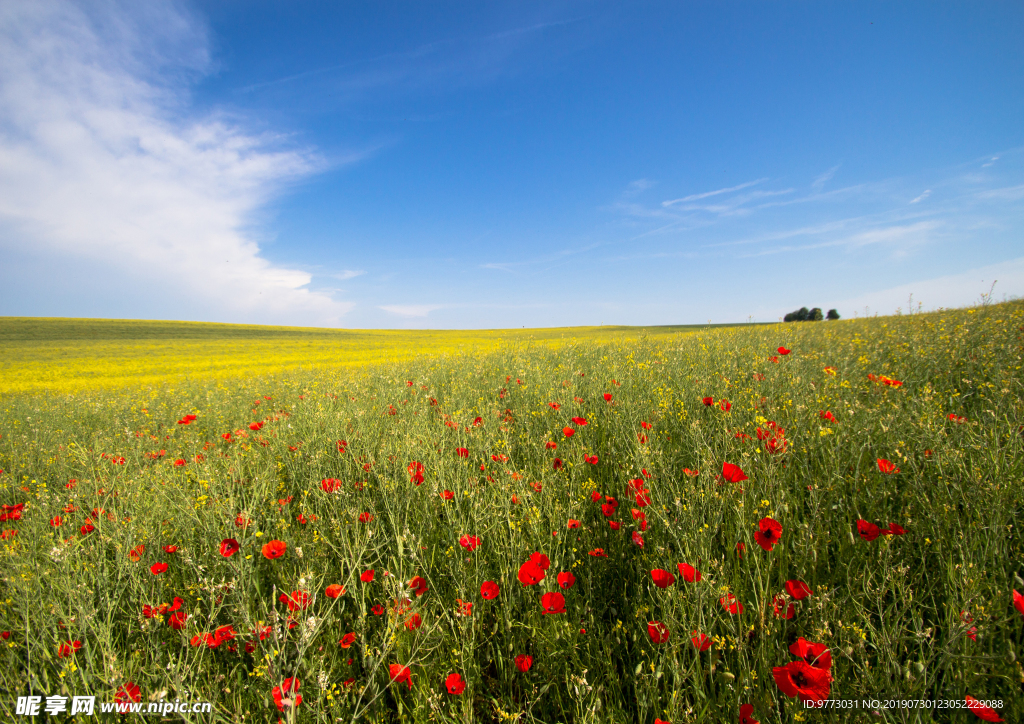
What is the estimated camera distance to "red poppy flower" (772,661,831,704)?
0.88 meters

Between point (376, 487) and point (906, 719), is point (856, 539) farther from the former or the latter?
point (376, 487)

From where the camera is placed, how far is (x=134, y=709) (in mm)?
1078

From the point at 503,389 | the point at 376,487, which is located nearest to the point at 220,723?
the point at 376,487

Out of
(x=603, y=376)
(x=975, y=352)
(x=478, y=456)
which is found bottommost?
(x=478, y=456)

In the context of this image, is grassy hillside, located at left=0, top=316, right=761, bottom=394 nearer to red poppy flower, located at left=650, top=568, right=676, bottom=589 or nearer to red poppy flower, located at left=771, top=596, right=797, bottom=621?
red poppy flower, located at left=771, top=596, right=797, bottom=621

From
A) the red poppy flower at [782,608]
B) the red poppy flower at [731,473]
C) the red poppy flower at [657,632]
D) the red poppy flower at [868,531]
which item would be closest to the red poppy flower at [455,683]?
the red poppy flower at [657,632]

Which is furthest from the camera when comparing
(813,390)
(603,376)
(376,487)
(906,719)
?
(603,376)

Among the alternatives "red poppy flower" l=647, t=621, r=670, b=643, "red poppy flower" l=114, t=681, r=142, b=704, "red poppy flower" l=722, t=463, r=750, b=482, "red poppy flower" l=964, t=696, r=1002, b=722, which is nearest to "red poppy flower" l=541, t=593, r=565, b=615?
"red poppy flower" l=647, t=621, r=670, b=643

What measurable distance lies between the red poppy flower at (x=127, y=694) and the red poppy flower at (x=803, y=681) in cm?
178

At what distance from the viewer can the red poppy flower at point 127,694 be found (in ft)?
3.67

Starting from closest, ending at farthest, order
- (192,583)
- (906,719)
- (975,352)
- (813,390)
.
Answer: (906,719) → (192,583) → (813,390) → (975,352)

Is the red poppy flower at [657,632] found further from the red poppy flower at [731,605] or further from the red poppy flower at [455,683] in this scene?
the red poppy flower at [455,683]

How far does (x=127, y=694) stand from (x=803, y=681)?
191 centimetres

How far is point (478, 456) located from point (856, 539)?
199 cm
